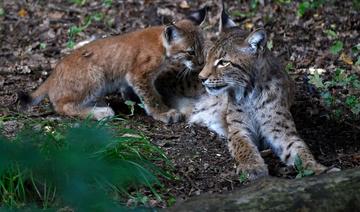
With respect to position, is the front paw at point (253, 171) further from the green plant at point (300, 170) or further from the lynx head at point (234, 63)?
the lynx head at point (234, 63)

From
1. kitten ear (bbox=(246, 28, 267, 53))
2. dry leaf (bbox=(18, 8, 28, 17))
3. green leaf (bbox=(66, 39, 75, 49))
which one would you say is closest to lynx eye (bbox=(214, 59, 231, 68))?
kitten ear (bbox=(246, 28, 267, 53))

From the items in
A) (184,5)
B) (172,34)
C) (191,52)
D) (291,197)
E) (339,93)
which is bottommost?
(339,93)

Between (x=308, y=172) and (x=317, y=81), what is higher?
(x=317, y=81)

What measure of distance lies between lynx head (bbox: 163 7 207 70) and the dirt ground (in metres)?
0.66

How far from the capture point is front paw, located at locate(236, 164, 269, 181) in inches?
208

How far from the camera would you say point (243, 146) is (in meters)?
5.75

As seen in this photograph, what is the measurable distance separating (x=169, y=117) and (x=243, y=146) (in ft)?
3.67

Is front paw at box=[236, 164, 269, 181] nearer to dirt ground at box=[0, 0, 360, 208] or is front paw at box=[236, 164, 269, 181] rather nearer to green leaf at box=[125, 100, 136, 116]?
dirt ground at box=[0, 0, 360, 208]

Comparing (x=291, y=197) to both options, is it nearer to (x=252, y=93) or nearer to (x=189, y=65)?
(x=252, y=93)

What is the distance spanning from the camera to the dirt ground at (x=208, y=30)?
5664 mm

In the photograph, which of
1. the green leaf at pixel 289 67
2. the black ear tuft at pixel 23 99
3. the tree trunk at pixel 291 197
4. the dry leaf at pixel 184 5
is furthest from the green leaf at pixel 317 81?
the dry leaf at pixel 184 5

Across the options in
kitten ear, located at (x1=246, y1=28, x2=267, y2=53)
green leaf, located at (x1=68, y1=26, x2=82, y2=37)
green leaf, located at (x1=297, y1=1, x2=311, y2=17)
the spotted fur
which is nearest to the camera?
kitten ear, located at (x1=246, y1=28, x2=267, y2=53)

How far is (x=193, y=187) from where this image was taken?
511 cm

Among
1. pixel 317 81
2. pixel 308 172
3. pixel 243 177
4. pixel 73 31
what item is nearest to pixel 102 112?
pixel 243 177
